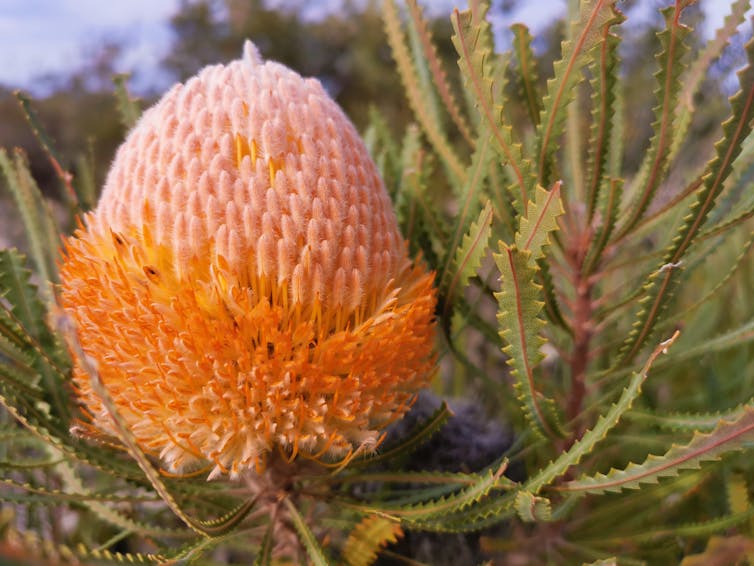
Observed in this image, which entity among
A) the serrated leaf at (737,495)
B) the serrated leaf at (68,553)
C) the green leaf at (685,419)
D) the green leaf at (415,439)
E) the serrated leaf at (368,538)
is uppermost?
the serrated leaf at (68,553)

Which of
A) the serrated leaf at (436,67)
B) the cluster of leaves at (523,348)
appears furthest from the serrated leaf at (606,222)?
the serrated leaf at (436,67)

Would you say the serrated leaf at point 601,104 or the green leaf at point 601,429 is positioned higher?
the serrated leaf at point 601,104

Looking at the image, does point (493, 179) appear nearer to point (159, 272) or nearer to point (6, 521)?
point (159, 272)

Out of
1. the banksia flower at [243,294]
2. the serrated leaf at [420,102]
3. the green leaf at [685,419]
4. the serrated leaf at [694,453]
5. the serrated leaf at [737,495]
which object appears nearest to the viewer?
the serrated leaf at [694,453]

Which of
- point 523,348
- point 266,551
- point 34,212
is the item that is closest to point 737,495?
point 523,348

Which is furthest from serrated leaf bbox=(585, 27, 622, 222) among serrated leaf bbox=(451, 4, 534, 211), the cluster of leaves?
serrated leaf bbox=(451, 4, 534, 211)

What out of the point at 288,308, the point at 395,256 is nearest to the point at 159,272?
the point at 288,308

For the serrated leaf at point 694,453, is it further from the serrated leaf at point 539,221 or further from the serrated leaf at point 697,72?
the serrated leaf at point 697,72
